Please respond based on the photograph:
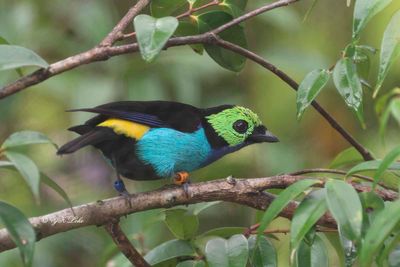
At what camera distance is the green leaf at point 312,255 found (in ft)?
6.99

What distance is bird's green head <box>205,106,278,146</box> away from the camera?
3.13 metres

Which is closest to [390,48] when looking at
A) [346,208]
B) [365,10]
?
[365,10]

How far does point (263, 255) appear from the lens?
2.27 metres

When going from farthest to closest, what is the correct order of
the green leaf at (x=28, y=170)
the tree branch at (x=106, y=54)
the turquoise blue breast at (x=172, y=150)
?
the turquoise blue breast at (x=172, y=150)
the tree branch at (x=106, y=54)
the green leaf at (x=28, y=170)

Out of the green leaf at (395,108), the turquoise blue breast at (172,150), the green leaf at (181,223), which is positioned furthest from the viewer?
the turquoise blue breast at (172,150)

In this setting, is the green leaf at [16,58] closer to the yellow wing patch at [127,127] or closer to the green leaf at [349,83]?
the green leaf at [349,83]

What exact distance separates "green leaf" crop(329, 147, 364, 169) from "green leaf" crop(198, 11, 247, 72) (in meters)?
0.40

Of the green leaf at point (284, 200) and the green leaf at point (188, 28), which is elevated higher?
the green leaf at point (188, 28)

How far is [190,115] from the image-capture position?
3.16m

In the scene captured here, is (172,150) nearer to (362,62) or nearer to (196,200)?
(196,200)

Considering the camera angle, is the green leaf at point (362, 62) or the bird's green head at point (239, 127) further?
the bird's green head at point (239, 127)

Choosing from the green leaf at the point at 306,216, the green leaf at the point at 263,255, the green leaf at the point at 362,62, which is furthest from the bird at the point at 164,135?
the green leaf at the point at 306,216

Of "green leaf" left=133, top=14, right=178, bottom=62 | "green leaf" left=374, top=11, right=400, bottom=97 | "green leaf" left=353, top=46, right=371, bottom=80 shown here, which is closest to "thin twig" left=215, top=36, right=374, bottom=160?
"green leaf" left=353, top=46, right=371, bottom=80

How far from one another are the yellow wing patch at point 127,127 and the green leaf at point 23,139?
3.47 feet
